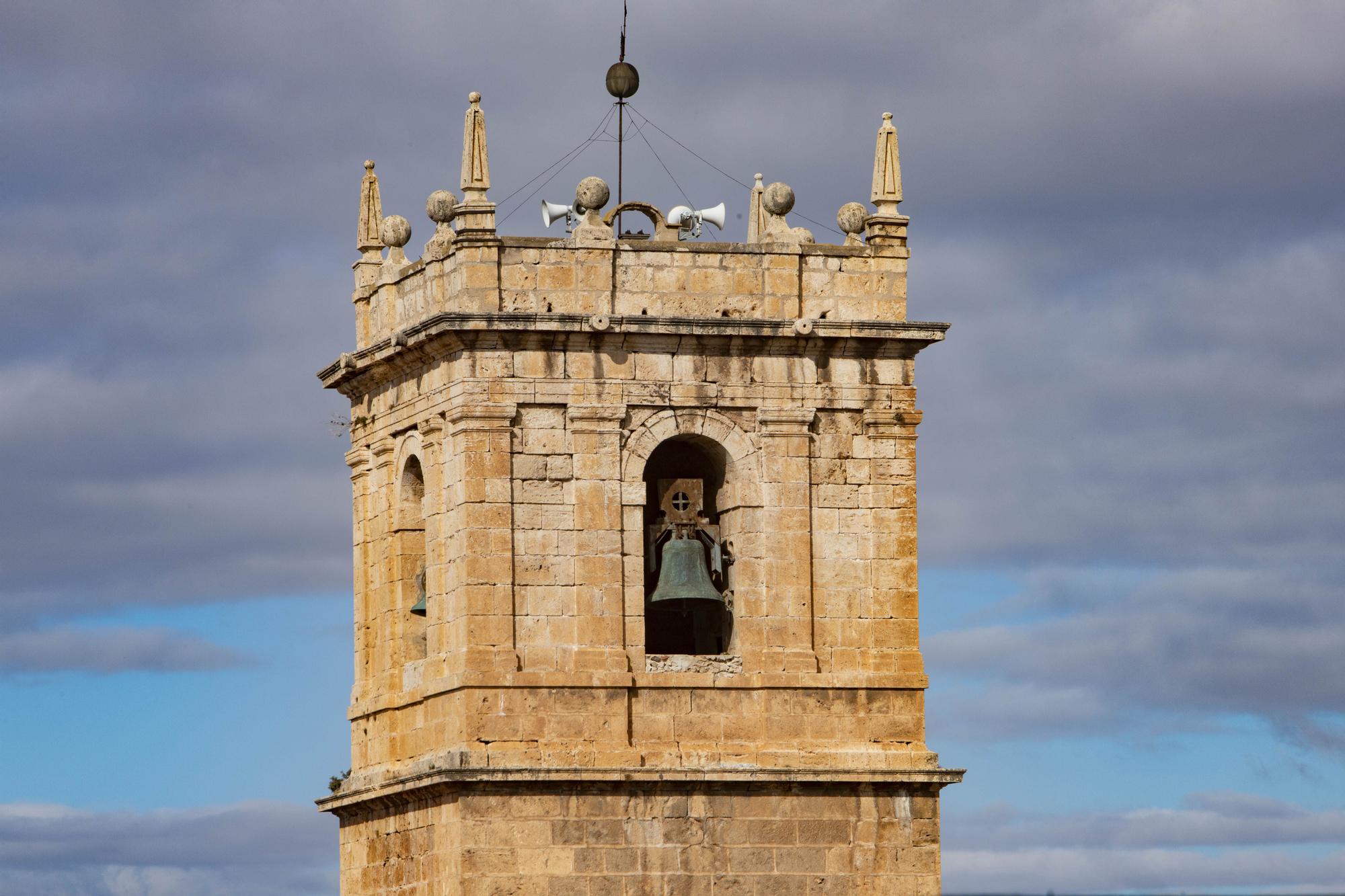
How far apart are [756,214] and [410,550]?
597 cm

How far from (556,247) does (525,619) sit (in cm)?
439

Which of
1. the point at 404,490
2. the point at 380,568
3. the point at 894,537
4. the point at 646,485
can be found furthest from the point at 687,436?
the point at 380,568

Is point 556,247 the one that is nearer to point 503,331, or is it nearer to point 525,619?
point 503,331

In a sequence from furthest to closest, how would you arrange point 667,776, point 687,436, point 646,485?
point 646,485
point 687,436
point 667,776

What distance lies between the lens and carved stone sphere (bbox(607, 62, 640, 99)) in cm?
5372

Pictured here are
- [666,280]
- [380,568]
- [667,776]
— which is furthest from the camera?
[380,568]

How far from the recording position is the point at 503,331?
5016 cm

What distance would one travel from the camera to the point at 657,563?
5144cm

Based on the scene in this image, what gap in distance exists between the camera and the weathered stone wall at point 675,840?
49.5 metres

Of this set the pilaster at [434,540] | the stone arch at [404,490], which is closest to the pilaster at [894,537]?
the pilaster at [434,540]

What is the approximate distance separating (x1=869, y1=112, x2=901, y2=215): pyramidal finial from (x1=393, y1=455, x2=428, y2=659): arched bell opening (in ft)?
21.1

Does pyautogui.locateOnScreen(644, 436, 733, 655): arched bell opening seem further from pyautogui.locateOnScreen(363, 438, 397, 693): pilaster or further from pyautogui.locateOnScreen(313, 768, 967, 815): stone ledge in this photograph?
pyautogui.locateOnScreen(363, 438, 397, 693): pilaster

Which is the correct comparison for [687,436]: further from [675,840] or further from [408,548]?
[675,840]

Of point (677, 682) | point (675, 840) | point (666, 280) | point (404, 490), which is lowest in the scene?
point (675, 840)
